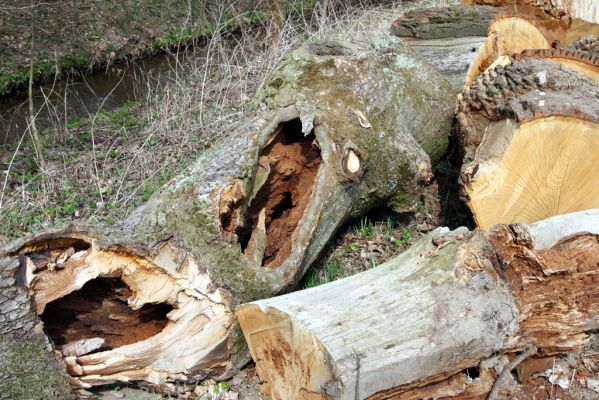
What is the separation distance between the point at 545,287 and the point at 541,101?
99cm

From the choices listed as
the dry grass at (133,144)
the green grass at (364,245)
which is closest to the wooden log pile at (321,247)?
the green grass at (364,245)

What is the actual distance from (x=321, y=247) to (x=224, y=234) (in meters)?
0.62

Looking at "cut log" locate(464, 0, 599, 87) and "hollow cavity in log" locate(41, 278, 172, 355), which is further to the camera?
"cut log" locate(464, 0, 599, 87)

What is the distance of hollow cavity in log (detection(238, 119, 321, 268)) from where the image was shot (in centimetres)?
298

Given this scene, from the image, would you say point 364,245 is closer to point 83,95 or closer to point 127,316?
point 127,316

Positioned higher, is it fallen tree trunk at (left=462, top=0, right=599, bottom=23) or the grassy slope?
fallen tree trunk at (left=462, top=0, right=599, bottom=23)

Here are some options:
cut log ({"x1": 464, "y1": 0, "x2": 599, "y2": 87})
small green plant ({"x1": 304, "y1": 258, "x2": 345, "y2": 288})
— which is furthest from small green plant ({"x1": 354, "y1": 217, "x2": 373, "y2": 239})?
cut log ({"x1": 464, "y1": 0, "x2": 599, "y2": 87})

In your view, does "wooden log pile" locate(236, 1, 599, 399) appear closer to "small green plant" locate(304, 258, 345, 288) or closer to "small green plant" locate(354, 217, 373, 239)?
"small green plant" locate(304, 258, 345, 288)

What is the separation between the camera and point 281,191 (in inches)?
124

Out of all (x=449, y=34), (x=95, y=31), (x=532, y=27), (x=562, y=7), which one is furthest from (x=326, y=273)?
(x=95, y=31)

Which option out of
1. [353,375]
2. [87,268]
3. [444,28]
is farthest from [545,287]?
[444,28]

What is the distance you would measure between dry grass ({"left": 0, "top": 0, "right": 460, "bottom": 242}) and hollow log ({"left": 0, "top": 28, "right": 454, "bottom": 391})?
0.38 metres

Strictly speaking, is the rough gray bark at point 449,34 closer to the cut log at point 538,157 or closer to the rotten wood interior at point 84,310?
the cut log at point 538,157

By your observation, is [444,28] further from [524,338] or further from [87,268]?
[87,268]
